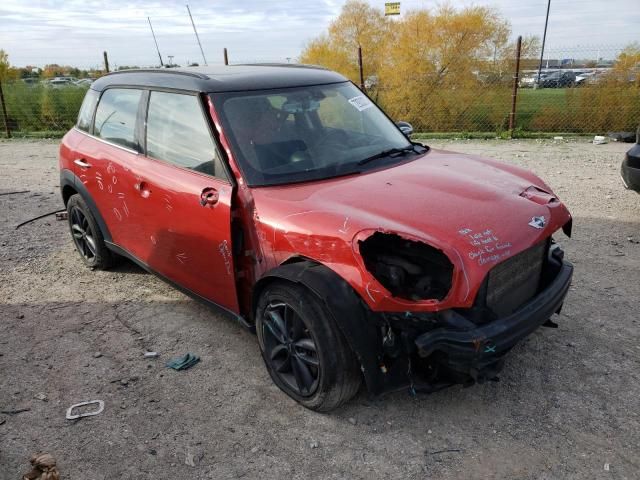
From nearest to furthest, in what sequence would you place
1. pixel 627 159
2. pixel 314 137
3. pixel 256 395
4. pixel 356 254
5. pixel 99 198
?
pixel 356 254 → pixel 256 395 → pixel 314 137 → pixel 99 198 → pixel 627 159

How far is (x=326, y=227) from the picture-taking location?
9.21 feet

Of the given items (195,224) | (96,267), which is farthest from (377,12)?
(195,224)

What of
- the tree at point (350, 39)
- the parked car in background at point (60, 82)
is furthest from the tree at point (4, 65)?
the tree at point (350, 39)

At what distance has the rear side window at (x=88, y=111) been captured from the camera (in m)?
4.87

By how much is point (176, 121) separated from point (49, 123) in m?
14.3

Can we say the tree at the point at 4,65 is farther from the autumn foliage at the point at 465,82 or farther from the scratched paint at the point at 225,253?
the scratched paint at the point at 225,253

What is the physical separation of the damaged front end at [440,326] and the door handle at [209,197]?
992mm

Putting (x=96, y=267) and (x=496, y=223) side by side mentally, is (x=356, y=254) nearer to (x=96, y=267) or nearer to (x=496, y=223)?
(x=496, y=223)

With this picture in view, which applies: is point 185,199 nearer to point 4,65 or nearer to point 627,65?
point 627,65

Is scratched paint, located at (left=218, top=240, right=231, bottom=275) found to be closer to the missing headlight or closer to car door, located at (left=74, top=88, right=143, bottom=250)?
the missing headlight

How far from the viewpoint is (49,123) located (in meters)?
15.9

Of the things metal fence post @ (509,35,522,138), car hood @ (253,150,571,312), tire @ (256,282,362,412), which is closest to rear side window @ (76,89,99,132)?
car hood @ (253,150,571,312)

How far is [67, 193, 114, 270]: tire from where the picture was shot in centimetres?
489

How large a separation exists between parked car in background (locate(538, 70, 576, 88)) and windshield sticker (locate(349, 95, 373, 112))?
954cm
